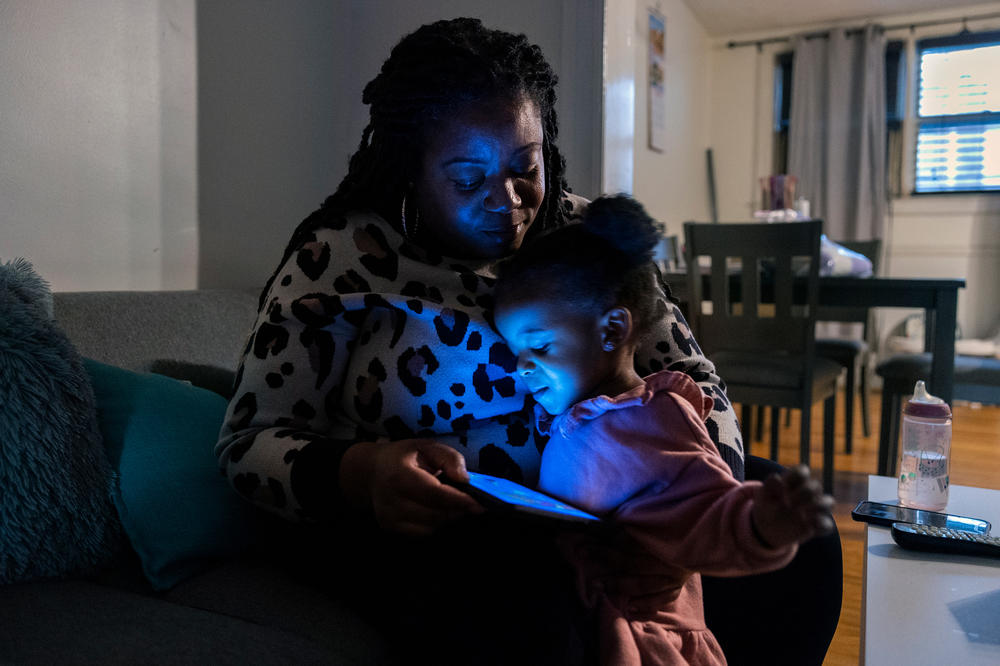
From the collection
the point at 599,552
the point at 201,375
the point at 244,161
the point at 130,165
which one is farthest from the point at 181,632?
the point at 244,161

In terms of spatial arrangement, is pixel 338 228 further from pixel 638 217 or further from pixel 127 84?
pixel 127 84

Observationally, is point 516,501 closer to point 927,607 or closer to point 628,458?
point 628,458

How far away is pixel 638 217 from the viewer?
82 centimetres

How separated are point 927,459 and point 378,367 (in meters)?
0.96

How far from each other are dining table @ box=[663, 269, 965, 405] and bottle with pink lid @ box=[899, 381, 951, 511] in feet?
3.83

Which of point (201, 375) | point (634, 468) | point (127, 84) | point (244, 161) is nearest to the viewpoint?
point (634, 468)

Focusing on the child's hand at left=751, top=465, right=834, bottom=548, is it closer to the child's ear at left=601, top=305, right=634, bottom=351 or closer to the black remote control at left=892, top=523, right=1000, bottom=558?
the child's ear at left=601, top=305, right=634, bottom=351

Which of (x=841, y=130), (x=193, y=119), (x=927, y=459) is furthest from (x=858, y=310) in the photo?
(x=193, y=119)

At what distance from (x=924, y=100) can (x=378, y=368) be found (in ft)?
17.2

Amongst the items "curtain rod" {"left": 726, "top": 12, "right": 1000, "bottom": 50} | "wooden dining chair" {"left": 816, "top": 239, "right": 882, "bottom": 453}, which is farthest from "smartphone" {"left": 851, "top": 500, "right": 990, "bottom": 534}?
"curtain rod" {"left": 726, "top": 12, "right": 1000, "bottom": 50}

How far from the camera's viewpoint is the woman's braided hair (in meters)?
0.95

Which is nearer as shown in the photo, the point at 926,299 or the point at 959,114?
the point at 926,299

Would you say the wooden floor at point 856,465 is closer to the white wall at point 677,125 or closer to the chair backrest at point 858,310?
the chair backrest at point 858,310

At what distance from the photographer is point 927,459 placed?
1.26m
